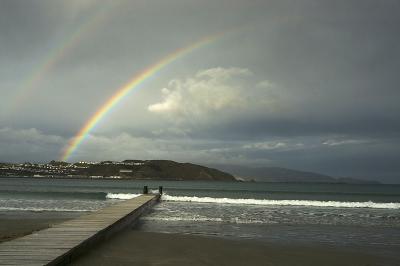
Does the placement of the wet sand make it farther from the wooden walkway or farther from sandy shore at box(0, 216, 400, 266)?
the wooden walkway

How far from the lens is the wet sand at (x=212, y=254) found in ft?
36.9

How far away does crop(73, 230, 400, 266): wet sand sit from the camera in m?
11.3

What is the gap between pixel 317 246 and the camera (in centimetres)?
1421

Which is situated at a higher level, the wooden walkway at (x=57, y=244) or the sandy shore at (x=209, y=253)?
the wooden walkway at (x=57, y=244)

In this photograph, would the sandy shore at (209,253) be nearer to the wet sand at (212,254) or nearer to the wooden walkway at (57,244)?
the wet sand at (212,254)

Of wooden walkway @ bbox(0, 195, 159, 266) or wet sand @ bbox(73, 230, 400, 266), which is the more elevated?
wooden walkway @ bbox(0, 195, 159, 266)

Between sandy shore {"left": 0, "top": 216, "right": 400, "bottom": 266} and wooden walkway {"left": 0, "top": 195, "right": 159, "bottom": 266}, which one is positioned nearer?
wooden walkway {"left": 0, "top": 195, "right": 159, "bottom": 266}

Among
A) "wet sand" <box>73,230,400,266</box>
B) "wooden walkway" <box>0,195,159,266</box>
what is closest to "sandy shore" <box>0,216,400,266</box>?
"wet sand" <box>73,230,400,266</box>

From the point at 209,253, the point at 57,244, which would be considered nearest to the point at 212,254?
the point at 209,253

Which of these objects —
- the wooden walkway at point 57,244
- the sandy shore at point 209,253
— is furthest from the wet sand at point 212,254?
the wooden walkway at point 57,244

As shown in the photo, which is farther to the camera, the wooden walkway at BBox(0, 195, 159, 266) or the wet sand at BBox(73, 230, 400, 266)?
the wet sand at BBox(73, 230, 400, 266)

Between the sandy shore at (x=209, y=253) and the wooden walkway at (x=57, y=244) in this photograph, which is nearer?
the wooden walkway at (x=57, y=244)

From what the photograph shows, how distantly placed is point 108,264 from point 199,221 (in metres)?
11.4

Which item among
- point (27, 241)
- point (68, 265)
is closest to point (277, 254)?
point (68, 265)
